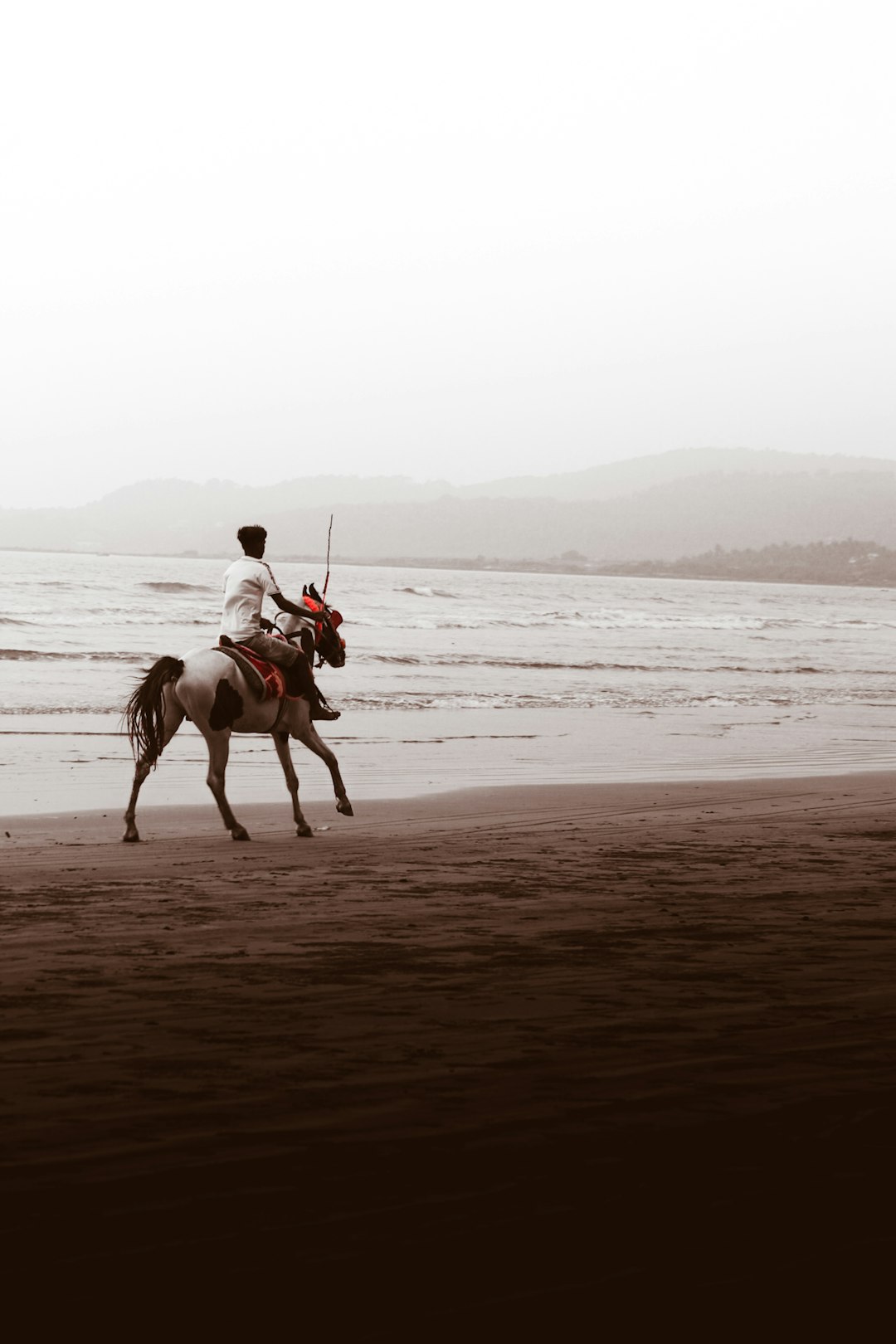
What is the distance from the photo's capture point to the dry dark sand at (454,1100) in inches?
111

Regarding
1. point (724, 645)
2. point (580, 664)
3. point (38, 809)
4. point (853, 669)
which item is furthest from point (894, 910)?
point (724, 645)

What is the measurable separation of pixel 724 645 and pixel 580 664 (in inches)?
451

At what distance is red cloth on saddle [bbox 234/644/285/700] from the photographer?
9.88m

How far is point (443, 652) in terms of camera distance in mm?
34000

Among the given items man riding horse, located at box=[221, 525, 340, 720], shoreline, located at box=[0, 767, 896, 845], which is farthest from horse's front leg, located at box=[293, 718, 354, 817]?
man riding horse, located at box=[221, 525, 340, 720]

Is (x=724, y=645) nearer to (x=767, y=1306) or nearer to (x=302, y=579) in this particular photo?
(x=767, y=1306)

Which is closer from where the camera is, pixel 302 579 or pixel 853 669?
pixel 853 669

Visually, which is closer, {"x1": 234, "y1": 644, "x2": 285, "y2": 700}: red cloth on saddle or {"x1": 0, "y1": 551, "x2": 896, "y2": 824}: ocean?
{"x1": 234, "y1": 644, "x2": 285, "y2": 700}: red cloth on saddle

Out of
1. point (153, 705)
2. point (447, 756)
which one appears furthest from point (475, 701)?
point (153, 705)

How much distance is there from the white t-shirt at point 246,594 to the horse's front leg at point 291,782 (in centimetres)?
87

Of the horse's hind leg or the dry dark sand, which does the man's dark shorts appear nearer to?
the horse's hind leg

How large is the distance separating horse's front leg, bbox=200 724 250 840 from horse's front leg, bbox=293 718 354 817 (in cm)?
68

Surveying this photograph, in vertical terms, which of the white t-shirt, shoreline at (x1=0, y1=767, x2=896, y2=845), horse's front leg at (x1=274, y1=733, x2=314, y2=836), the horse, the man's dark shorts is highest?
the white t-shirt

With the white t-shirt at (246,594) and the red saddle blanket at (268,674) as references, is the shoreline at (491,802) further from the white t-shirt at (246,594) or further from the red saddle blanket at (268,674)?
the white t-shirt at (246,594)
